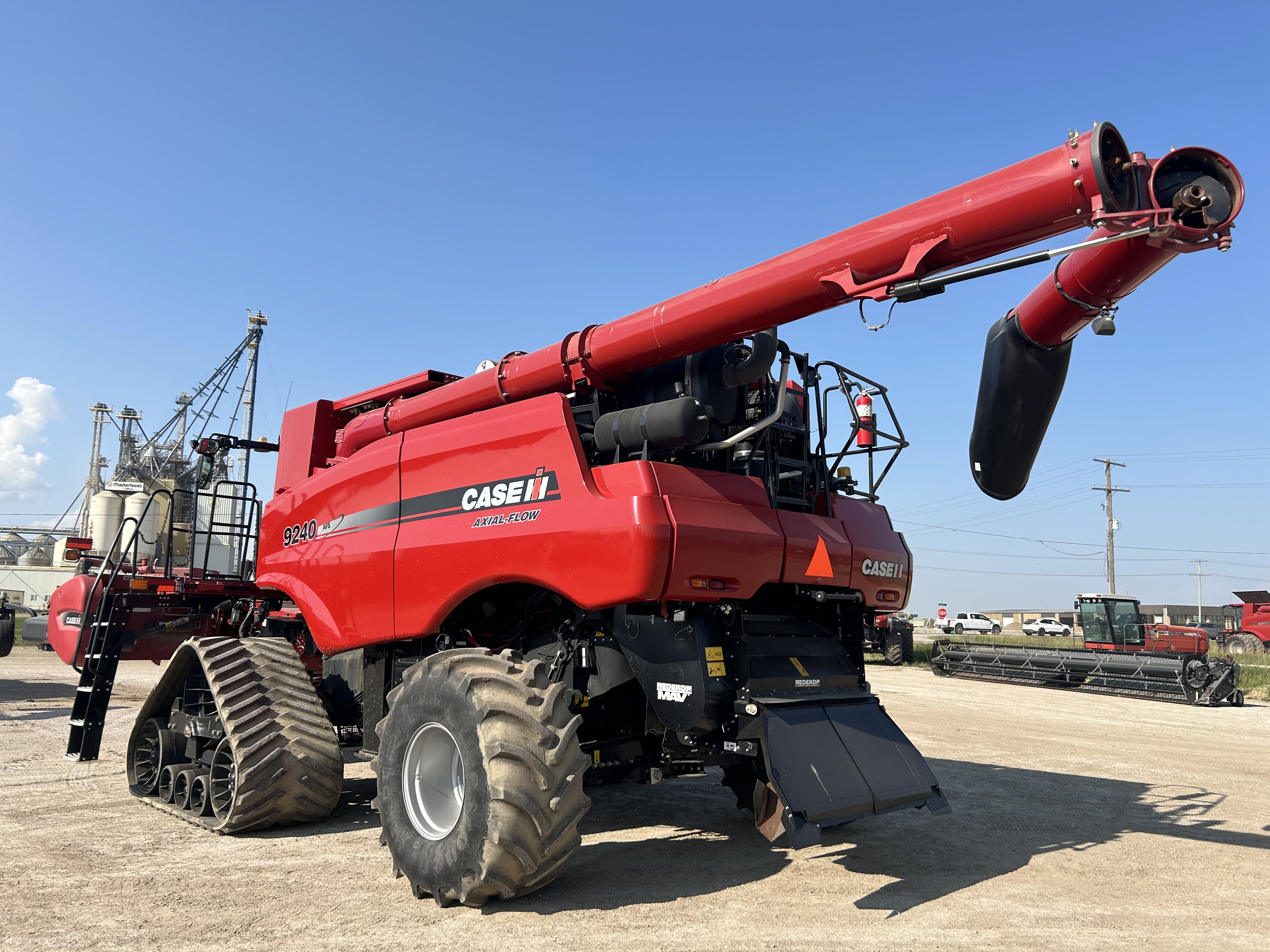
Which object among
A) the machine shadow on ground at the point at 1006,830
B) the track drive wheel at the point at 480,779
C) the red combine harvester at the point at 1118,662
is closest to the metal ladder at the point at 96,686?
the track drive wheel at the point at 480,779

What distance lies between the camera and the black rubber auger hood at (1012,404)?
16.0 feet

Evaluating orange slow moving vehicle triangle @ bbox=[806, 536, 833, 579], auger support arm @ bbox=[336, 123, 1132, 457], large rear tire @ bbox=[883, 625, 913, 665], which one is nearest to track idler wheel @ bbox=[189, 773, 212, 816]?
auger support arm @ bbox=[336, 123, 1132, 457]

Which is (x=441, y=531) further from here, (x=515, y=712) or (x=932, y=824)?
(x=932, y=824)

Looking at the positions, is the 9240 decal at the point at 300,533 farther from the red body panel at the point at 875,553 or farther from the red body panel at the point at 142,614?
the red body panel at the point at 875,553

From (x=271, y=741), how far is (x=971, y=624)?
242ft

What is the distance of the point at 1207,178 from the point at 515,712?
4.05 m

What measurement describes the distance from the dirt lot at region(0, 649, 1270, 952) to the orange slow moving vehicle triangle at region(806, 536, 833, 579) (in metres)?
1.88

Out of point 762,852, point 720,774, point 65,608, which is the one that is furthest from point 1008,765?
point 65,608

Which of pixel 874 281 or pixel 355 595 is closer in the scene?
pixel 874 281

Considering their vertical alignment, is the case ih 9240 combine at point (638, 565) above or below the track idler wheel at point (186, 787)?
above

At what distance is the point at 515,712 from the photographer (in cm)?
470

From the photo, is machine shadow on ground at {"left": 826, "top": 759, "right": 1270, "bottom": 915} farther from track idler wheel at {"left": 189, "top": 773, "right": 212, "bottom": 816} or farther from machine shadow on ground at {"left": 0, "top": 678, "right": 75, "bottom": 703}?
machine shadow on ground at {"left": 0, "top": 678, "right": 75, "bottom": 703}

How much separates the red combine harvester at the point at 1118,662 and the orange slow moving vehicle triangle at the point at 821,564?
1804 centimetres

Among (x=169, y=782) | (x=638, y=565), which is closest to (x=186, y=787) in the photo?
(x=169, y=782)
